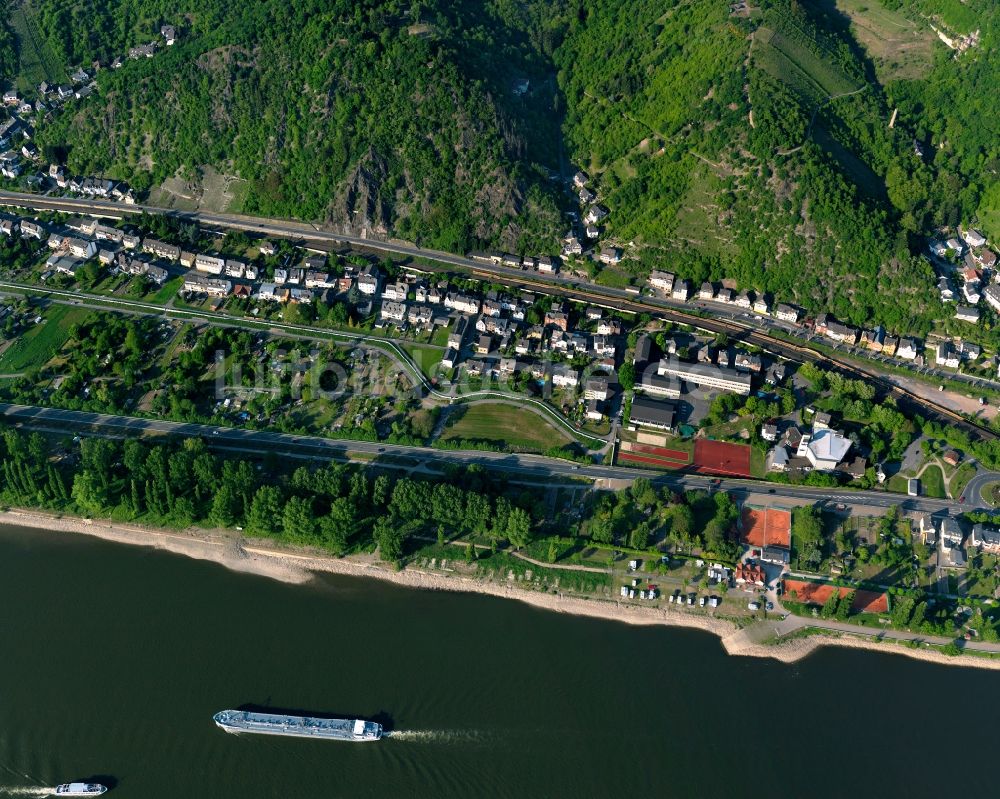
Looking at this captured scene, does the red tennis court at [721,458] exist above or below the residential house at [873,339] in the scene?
below

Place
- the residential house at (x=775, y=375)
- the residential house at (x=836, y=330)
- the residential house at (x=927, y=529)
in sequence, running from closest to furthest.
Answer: the residential house at (x=927, y=529), the residential house at (x=775, y=375), the residential house at (x=836, y=330)

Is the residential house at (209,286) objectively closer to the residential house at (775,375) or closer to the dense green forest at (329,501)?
the dense green forest at (329,501)

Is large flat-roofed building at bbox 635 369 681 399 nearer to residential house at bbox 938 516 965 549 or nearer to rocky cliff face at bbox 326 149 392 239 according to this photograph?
residential house at bbox 938 516 965 549

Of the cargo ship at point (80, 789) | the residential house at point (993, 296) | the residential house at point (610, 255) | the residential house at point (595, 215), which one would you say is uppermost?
the residential house at point (595, 215)

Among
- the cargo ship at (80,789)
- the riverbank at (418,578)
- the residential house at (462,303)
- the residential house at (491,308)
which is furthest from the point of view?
the residential house at (462,303)

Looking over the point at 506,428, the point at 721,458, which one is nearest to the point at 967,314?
the point at 721,458

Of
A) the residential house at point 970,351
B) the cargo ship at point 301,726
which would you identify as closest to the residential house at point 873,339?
the residential house at point 970,351

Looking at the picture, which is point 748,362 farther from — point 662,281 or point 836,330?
point 662,281

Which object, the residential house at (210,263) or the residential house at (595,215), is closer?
the residential house at (210,263)
